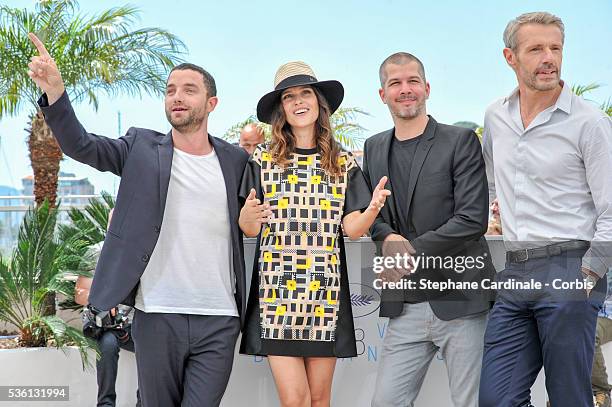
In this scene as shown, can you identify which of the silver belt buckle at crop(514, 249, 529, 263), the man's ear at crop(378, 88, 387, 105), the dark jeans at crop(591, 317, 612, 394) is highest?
the man's ear at crop(378, 88, 387, 105)

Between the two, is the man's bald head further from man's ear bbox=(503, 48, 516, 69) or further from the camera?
man's ear bbox=(503, 48, 516, 69)

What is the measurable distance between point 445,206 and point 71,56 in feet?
27.5

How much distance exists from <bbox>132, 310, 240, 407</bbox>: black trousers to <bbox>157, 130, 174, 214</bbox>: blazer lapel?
1.81 ft

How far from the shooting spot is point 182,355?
11.3ft

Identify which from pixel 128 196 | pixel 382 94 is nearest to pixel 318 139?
pixel 382 94

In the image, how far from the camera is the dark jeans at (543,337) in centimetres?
319

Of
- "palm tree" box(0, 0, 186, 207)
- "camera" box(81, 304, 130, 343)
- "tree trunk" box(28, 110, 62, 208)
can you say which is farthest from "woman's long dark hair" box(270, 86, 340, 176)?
"tree trunk" box(28, 110, 62, 208)

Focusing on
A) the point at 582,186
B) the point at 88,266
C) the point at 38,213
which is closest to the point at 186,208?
the point at 582,186

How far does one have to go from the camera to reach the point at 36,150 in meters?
10.5

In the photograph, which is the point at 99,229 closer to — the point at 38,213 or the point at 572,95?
the point at 38,213

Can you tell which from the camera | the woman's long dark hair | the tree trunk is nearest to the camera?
the woman's long dark hair

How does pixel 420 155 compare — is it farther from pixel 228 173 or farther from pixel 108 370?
pixel 108 370

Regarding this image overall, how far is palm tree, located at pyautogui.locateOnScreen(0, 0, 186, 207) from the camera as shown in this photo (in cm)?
1029

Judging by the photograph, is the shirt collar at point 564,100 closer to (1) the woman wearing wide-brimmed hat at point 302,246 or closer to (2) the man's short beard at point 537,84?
(2) the man's short beard at point 537,84
